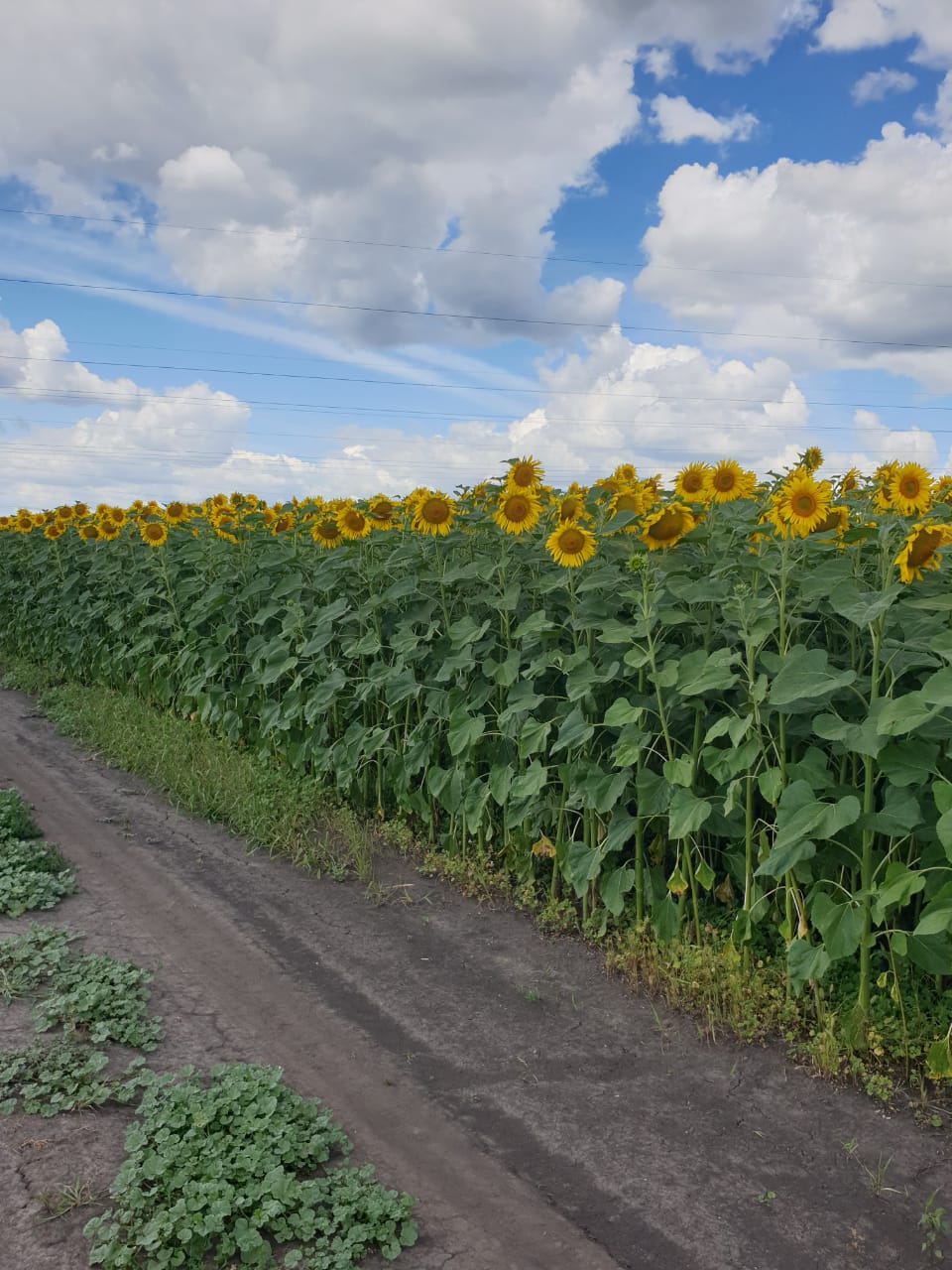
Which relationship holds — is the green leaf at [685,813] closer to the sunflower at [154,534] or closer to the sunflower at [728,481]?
the sunflower at [728,481]

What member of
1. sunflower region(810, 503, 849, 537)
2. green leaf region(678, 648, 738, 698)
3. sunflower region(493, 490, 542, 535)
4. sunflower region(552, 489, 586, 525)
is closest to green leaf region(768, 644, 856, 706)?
green leaf region(678, 648, 738, 698)

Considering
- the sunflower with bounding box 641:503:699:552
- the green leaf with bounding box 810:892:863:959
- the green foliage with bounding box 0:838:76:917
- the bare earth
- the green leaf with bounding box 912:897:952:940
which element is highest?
the sunflower with bounding box 641:503:699:552

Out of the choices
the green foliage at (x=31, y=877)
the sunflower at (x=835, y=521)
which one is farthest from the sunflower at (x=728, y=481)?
the green foliage at (x=31, y=877)

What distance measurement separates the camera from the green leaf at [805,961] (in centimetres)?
359

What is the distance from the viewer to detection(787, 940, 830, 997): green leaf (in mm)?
3587

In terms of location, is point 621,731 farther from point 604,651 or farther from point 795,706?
point 795,706

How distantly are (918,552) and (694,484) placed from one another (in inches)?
54.8

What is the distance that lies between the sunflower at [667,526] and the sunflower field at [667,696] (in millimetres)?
11

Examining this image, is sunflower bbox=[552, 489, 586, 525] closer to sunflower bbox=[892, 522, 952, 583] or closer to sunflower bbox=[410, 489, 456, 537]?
sunflower bbox=[410, 489, 456, 537]

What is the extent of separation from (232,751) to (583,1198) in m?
5.10

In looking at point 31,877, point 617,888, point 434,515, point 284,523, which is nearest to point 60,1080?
point 31,877

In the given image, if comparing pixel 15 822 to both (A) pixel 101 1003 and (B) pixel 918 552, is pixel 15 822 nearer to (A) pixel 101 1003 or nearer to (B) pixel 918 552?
(A) pixel 101 1003

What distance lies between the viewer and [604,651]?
15.2 ft

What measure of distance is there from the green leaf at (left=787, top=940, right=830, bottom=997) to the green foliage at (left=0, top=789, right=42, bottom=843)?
447 centimetres
